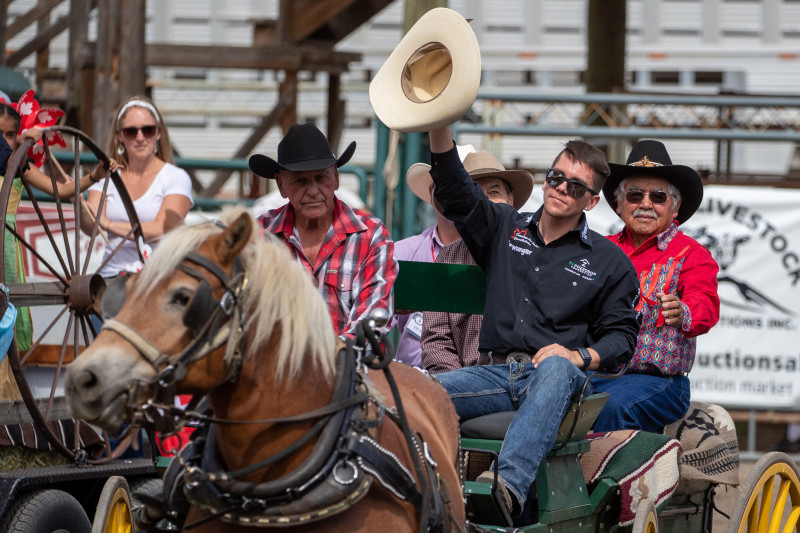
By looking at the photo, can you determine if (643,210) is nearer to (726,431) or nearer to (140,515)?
(726,431)

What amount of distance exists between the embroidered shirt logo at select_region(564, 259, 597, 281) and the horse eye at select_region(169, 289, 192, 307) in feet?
6.76

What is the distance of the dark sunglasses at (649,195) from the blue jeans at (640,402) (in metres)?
0.78

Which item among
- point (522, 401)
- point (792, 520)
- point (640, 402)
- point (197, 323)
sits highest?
point (197, 323)

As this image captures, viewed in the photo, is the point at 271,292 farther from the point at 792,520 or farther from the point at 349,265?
the point at 792,520

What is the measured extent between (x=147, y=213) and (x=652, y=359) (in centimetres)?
284

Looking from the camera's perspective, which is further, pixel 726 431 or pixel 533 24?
pixel 533 24

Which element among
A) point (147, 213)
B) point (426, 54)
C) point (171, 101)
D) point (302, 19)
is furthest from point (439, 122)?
point (171, 101)

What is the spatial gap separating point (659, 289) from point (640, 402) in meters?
0.53

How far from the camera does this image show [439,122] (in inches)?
151

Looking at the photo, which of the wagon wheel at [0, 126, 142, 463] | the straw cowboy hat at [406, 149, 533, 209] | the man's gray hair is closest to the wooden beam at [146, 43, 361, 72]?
the straw cowboy hat at [406, 149, 533, 209]

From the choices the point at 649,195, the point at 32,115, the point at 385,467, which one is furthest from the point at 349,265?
the point at 32,115

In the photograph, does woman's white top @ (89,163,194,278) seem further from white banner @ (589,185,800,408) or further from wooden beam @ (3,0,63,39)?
wooden beam @ (3,0,63,39)

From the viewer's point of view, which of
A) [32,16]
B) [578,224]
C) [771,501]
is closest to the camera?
[578,224]

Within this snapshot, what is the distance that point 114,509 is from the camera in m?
4.20
